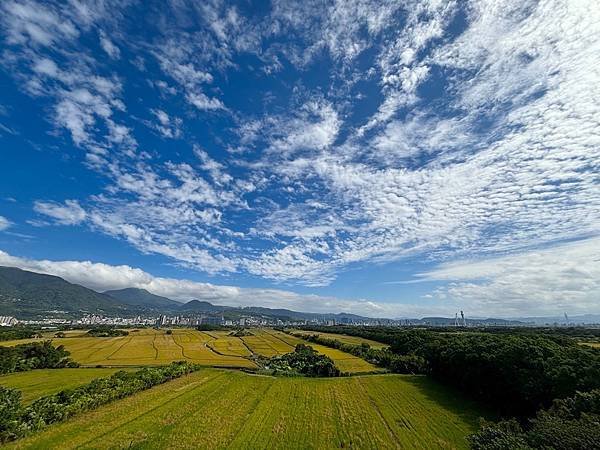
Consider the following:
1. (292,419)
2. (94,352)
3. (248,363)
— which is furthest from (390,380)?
(94,352)

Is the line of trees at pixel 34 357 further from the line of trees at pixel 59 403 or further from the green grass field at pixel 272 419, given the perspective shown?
the green grass field at pixel 272 419

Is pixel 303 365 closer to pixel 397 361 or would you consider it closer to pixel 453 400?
pixel 397 361

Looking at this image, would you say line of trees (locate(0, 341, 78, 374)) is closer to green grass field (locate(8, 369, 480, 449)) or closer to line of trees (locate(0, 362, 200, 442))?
line of trees (locate(0, 362, 200, 442))

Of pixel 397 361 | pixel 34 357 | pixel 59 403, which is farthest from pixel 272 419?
pixel 34 357

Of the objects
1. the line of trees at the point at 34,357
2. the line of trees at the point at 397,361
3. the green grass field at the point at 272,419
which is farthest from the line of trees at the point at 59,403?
the line of trees at the point at 397,361

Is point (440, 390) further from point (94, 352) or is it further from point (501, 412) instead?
point (94, 352)

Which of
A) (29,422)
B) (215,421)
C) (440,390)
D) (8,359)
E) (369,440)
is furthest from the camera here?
(8,359)
